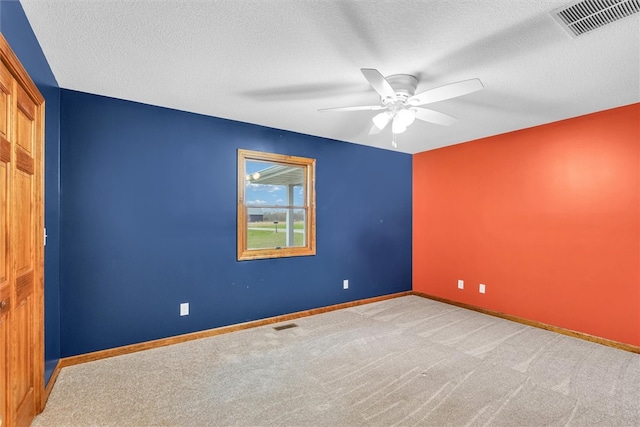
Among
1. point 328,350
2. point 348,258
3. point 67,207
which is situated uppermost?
point 67,207

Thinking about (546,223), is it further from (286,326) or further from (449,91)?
(286,326)

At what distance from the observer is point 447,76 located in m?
2.51

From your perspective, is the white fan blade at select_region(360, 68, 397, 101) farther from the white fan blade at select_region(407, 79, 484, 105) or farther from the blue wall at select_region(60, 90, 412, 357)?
the blue wall at select_region(60, 90, 412, 357)

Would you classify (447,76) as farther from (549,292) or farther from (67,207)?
(67,207)

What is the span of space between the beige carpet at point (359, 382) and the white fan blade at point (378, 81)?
2127 millimetres

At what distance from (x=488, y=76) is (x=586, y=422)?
8.05 feet

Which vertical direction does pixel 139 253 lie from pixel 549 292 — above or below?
above

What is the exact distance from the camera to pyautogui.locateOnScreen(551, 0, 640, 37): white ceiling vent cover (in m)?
1.67

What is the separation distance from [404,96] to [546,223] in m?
2.56

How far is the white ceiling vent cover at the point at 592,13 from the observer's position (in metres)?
1.67

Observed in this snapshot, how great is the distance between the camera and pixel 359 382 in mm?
2486

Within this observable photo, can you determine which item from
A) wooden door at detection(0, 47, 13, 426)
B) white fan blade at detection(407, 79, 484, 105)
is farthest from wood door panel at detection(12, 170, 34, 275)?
white fan blade at detection(407, 79, 484, 105)

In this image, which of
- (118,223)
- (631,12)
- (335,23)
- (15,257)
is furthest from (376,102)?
(15,257)

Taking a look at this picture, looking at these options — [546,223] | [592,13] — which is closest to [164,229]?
[592,13]
